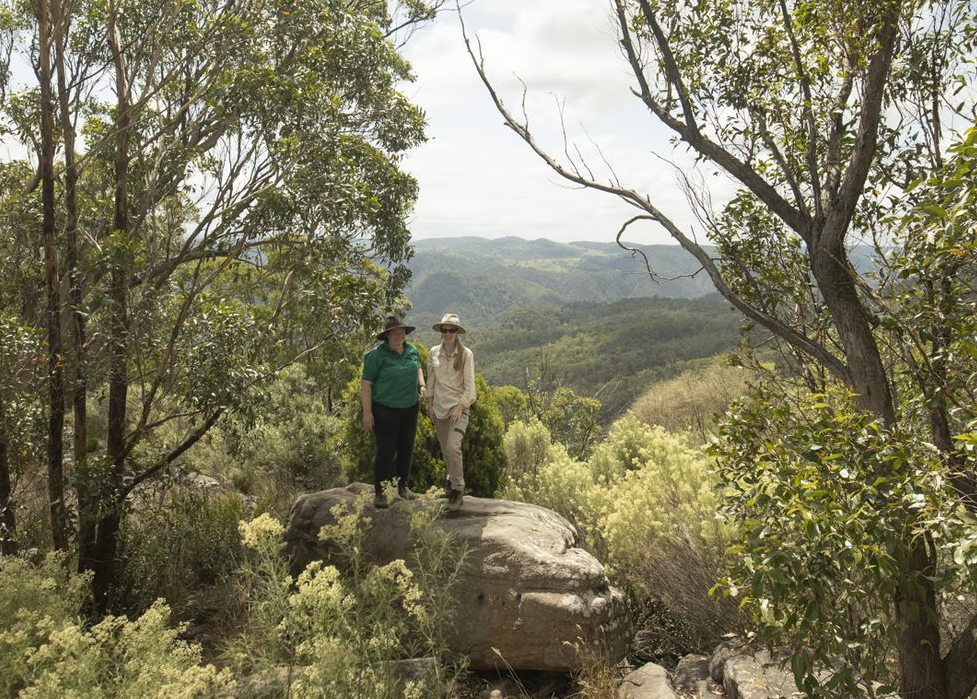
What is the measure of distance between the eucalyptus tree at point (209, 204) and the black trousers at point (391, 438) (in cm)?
109

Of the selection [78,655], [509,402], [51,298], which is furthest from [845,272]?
[509,402]

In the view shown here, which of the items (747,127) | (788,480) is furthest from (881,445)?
(747,127)

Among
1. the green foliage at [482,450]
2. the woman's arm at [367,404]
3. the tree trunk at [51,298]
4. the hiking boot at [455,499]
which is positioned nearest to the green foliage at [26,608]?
the tree trunk at [51,298]

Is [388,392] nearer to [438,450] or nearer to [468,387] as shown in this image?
[468,387]

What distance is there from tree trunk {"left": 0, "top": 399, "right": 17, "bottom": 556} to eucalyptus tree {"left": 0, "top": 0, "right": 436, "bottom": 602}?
519mm

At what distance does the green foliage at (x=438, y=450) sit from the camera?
758 cm

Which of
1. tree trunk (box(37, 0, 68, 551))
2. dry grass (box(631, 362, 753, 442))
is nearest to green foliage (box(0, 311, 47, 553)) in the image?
tree trunk (box(37, 0, 68, 551))

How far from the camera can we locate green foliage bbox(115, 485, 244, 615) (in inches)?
238

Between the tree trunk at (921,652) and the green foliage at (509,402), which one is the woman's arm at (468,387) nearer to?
the tree trunk at (921,652)

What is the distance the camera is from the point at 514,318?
177125mm

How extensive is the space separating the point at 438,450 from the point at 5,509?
13.9 ft

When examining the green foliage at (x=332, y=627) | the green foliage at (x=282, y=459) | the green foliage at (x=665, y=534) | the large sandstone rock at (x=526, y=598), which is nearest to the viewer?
the green foliage at (x=332, y=627)

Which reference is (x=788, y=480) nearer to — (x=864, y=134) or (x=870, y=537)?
(x=870, y=537)

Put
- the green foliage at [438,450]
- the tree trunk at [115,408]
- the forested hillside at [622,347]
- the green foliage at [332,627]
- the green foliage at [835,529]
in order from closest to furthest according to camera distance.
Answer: the green foliage at [835,529] → the green foliage at [332,627] → the tree trunk at [115,408] → the green foliage at [438,450] → the forested hillside at [622,347]
